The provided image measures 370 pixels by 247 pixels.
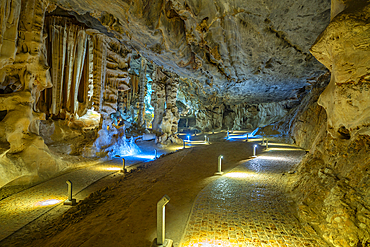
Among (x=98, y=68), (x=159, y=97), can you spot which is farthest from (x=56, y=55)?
(x=159, y=97)

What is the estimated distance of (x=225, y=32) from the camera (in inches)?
488

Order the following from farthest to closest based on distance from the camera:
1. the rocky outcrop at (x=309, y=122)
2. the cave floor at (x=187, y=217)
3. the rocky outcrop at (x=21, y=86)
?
the rocky outcrop at (x=309, y=122) < the rocky outcrop at (x=21, y=86) < the cave floor at (x=187, y=217)

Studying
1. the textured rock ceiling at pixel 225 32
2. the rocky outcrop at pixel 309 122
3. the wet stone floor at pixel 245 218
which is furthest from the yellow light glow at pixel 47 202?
the rocky outcrop at pixel 309 122

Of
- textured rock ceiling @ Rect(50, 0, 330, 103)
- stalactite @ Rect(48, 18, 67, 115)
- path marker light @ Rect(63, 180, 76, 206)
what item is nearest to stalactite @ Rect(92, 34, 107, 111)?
textured rock ceiling @ Rect(50, 0, 330, 103)

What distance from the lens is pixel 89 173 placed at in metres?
11.3

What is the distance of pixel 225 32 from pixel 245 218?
11172mm

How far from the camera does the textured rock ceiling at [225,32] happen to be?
985 centimetres

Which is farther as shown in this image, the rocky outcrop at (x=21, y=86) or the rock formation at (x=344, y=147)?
the rocky outcrop at (x=21, y=86)

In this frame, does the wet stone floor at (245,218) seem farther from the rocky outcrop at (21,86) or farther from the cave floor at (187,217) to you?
the rocky outcrop at (21,86)

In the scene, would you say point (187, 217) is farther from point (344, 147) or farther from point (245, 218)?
point (344, 147)

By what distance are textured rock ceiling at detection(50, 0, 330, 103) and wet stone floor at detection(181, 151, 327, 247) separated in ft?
26.7

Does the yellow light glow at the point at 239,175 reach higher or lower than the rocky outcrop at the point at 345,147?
lower

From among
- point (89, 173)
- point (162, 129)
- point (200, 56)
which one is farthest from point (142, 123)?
point (89, 173)

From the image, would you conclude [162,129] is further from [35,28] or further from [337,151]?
[337,151]
